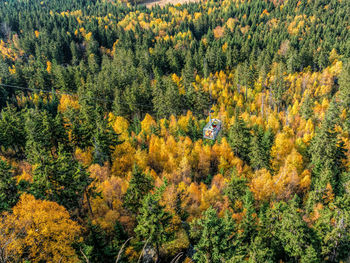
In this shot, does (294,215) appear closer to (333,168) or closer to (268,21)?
(333,168)

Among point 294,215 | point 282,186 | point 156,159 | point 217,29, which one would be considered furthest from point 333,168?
point 217,29

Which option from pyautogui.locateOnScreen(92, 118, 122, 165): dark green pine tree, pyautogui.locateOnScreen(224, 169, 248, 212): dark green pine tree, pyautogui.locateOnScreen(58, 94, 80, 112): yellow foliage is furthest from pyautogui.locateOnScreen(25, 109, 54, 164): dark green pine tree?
pyautogui.locateOnScreen(224, 169, 248, 212): dark green pine tree

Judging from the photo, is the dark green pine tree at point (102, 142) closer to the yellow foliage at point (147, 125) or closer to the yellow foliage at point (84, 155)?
the yellow foliage at point (84, 155)

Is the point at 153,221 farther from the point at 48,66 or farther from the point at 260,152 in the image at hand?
the point at 48,66

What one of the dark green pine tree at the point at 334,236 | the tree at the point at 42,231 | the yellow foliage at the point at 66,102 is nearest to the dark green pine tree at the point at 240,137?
the dark green pine tree at the point at 334,236

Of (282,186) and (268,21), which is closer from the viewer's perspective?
(282,186)

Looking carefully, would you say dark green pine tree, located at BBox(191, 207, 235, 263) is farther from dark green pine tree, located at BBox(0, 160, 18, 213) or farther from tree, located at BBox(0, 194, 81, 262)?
dark green pine tree, located at BBox(0, 160, 18, 213)

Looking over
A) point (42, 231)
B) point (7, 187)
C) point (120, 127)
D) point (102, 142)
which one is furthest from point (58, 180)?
point (120, 127)

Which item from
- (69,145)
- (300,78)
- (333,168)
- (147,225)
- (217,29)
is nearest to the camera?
(147,225)
